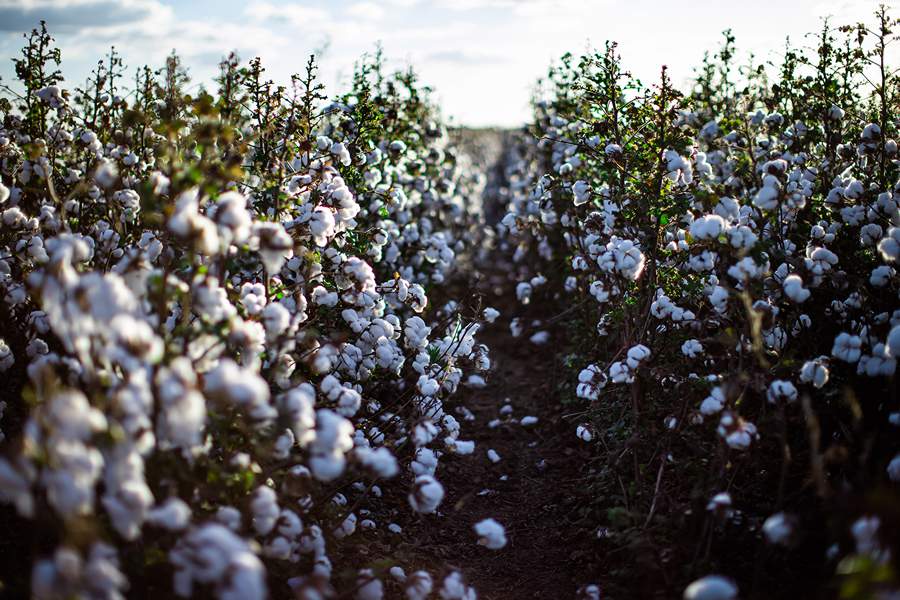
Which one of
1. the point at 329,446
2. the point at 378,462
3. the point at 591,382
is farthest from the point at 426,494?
the point at 591,382

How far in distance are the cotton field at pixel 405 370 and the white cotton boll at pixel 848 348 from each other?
0.02 metres

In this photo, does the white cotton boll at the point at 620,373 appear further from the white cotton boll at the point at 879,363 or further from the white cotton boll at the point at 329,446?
the white cotton boll at the point at 329,446

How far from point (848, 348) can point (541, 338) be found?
3.87m

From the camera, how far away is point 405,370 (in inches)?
197

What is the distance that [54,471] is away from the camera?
1.59 meters

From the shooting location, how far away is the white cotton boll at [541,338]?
659 cm

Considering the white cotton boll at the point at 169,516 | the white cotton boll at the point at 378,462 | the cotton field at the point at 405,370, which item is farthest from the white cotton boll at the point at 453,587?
the white cotton boll at the point at 169,516

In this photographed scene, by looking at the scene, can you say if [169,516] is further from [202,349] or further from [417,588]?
[417,588]

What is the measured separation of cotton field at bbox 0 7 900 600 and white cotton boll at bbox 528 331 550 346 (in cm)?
111

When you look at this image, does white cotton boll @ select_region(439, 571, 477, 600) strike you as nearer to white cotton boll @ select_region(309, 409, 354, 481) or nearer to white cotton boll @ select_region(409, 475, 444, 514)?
white cotton boll @ select_region(409, 475, 444, 514)

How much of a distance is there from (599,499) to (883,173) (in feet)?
8.20

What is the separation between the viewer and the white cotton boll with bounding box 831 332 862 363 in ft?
9.15

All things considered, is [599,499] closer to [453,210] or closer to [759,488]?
[759,488]

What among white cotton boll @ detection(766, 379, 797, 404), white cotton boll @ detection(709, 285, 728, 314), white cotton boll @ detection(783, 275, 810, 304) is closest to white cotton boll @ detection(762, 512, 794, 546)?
white cotton boll @ detection(766, 379, 797, 404)
